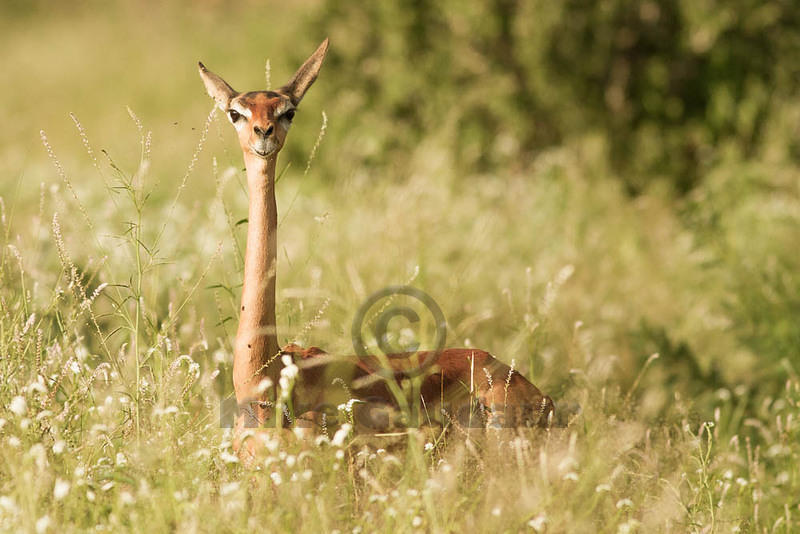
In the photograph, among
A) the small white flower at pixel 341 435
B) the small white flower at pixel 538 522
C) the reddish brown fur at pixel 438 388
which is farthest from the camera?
the reddish brown fur at pixel 438 388

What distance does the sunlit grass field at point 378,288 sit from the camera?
8.93 feet

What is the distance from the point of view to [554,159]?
26.0ft

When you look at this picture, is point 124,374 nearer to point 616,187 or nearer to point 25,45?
point 616,187

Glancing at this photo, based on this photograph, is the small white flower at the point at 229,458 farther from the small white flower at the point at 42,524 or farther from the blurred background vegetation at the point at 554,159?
the blurred background vegetation at the point at 554,159

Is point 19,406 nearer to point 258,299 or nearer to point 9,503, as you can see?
point 9,503

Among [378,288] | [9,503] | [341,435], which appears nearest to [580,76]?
[378,288]

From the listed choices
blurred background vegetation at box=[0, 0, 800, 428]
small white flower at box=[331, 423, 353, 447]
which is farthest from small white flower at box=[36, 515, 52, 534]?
blurred background vegetation at box=[0, 0, 800, 428]

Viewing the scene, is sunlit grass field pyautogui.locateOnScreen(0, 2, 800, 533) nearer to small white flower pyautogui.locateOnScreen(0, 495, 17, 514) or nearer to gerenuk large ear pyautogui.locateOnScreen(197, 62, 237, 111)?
small white flower pyautogui.locateOnScreen(0, 495, 17, 514)

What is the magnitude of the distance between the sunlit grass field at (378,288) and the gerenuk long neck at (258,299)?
0.16 metres

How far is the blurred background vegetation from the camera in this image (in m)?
5.80

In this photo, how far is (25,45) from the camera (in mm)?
16172

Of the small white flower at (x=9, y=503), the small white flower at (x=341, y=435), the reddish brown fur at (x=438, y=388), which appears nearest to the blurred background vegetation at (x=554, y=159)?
the reddish brown fur at (x=438, y=388)

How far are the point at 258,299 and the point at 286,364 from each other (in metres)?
0.22

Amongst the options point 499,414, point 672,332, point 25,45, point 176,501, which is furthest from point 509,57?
point 25,45
